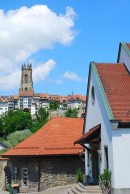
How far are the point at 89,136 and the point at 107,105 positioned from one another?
107 inches

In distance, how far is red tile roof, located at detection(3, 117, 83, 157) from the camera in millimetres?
24656

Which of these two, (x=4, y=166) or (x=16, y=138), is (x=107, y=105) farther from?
(x=16, y=138)

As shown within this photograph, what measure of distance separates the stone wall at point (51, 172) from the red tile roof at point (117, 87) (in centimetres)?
808

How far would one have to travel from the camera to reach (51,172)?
79.8 feet

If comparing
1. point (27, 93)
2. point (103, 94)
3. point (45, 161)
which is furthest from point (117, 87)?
point (27, 93)

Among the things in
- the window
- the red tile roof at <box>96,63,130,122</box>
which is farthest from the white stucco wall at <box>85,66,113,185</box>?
the window

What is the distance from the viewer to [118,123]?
15109 millimetres

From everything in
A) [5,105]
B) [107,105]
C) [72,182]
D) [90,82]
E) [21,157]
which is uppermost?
[5,105]

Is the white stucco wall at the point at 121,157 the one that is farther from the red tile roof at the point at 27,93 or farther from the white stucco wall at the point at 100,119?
the red tile roof at the point at 27,93

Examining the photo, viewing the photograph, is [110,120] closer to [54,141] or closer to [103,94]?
[103,94]

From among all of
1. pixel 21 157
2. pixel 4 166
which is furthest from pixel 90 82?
pixel 4 166

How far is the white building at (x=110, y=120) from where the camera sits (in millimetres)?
15094

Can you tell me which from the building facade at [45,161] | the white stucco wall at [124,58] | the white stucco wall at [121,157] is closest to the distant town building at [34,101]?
the building facade at [45,161]

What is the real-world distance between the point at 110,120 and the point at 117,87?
3052 millimetres
